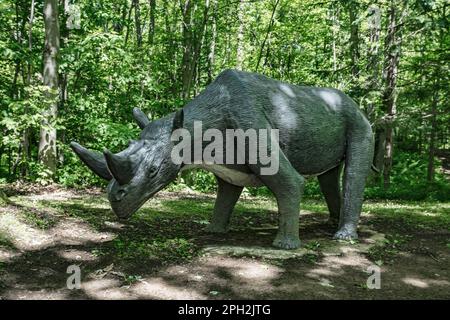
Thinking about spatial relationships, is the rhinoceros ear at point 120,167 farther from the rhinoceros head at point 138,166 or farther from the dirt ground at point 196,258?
the dirt ground at point 196,258

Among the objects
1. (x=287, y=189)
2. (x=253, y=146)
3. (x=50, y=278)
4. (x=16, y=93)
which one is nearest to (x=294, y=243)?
(x=287, y=189)

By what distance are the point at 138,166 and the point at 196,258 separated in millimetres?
1215

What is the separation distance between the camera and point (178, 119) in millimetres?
5102

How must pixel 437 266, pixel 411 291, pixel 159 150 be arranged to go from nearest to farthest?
1. pixel 411 291
2. pixel 159 150
3. pixel 437 266

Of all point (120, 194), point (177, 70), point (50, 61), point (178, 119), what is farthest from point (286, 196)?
point (177, 70)

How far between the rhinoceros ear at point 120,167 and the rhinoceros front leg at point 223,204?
1954 millimetres

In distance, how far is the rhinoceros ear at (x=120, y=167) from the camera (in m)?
4.54

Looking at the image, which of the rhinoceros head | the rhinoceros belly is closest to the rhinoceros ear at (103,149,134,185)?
the rhinoceros head

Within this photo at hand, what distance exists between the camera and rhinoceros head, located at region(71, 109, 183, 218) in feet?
15.5

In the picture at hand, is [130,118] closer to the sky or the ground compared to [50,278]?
closer to the sky

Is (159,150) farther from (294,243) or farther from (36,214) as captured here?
(36,214)

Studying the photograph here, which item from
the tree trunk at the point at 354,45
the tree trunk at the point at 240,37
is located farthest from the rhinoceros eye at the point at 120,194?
the tree trunk at the point at 240,37

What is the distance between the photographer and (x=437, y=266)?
542 cm

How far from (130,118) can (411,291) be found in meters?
12.4
